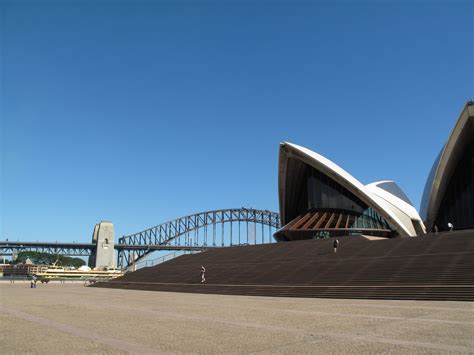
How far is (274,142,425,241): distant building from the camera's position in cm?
4128

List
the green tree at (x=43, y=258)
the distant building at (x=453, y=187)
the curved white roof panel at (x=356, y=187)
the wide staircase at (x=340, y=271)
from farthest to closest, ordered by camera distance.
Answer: the green tree at (x=43, y=258)
the curved white roof panel at (x=356, y=187)
the distant building at (x=453, y=187)
the wide staircase at (x=340, y=271)

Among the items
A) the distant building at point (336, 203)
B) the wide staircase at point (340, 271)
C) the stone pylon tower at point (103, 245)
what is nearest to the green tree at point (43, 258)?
the stone pylon tower at point (103, 245)

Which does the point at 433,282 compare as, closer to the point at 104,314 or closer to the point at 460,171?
the point at 104,314

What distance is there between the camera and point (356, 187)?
4291 centimetres

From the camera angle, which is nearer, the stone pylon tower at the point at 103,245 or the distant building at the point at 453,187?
the distant building at the point at 453,187

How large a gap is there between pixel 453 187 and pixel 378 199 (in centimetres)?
725

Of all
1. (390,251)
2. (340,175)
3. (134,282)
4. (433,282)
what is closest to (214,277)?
(134,282)

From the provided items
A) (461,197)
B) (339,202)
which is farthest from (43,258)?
(461,197)

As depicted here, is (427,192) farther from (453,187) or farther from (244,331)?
(244,331)

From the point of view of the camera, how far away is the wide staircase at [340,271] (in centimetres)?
1722

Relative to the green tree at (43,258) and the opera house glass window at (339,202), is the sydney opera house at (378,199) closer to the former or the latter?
the opera house glass window at (339,202)

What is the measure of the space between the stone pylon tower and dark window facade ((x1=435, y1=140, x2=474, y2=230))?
73867 millimetres

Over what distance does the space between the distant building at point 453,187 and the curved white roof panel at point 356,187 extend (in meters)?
2.88

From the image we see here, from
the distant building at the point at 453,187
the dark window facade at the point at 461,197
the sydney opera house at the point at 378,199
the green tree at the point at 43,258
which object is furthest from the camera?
the green tree at the point at 43,258
